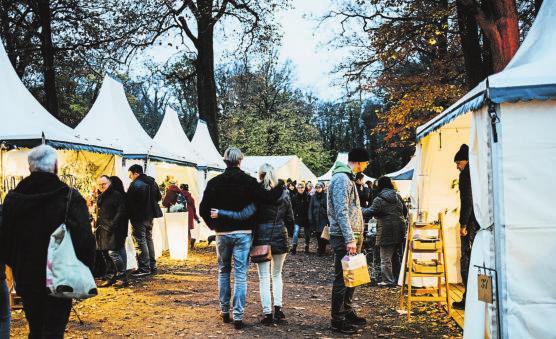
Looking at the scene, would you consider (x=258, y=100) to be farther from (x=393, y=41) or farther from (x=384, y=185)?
(x=384, y=185)

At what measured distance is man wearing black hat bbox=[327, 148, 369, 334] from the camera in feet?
19.2

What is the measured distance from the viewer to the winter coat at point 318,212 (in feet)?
45.6

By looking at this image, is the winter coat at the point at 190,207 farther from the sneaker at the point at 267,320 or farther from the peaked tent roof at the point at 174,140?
the sneaker at the point at 267,320

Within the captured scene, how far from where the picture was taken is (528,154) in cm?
480

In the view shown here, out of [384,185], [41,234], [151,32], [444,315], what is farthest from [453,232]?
[151,32]

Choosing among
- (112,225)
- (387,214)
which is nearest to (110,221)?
(112,225)

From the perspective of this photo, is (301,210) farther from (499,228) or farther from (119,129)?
(499,228)

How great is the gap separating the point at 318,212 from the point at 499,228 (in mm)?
9530

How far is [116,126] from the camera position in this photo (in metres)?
14.1

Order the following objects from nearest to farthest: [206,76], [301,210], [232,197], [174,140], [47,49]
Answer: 1. [232,197]
2. [301,210]
3. [174,140]
4. [47,49]
5. [206,76]

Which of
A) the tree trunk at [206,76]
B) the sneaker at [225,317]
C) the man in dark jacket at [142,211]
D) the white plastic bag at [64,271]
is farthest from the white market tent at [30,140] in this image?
the tree trunk at [206,76]

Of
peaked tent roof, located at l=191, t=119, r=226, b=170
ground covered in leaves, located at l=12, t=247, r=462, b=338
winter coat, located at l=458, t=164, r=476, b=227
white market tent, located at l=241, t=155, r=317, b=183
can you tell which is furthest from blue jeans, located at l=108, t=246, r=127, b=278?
white market tent, located at l=241, t=155, r=317, b=183

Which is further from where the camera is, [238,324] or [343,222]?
[238,324]

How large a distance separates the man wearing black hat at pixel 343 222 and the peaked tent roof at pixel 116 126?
8.05 meters
